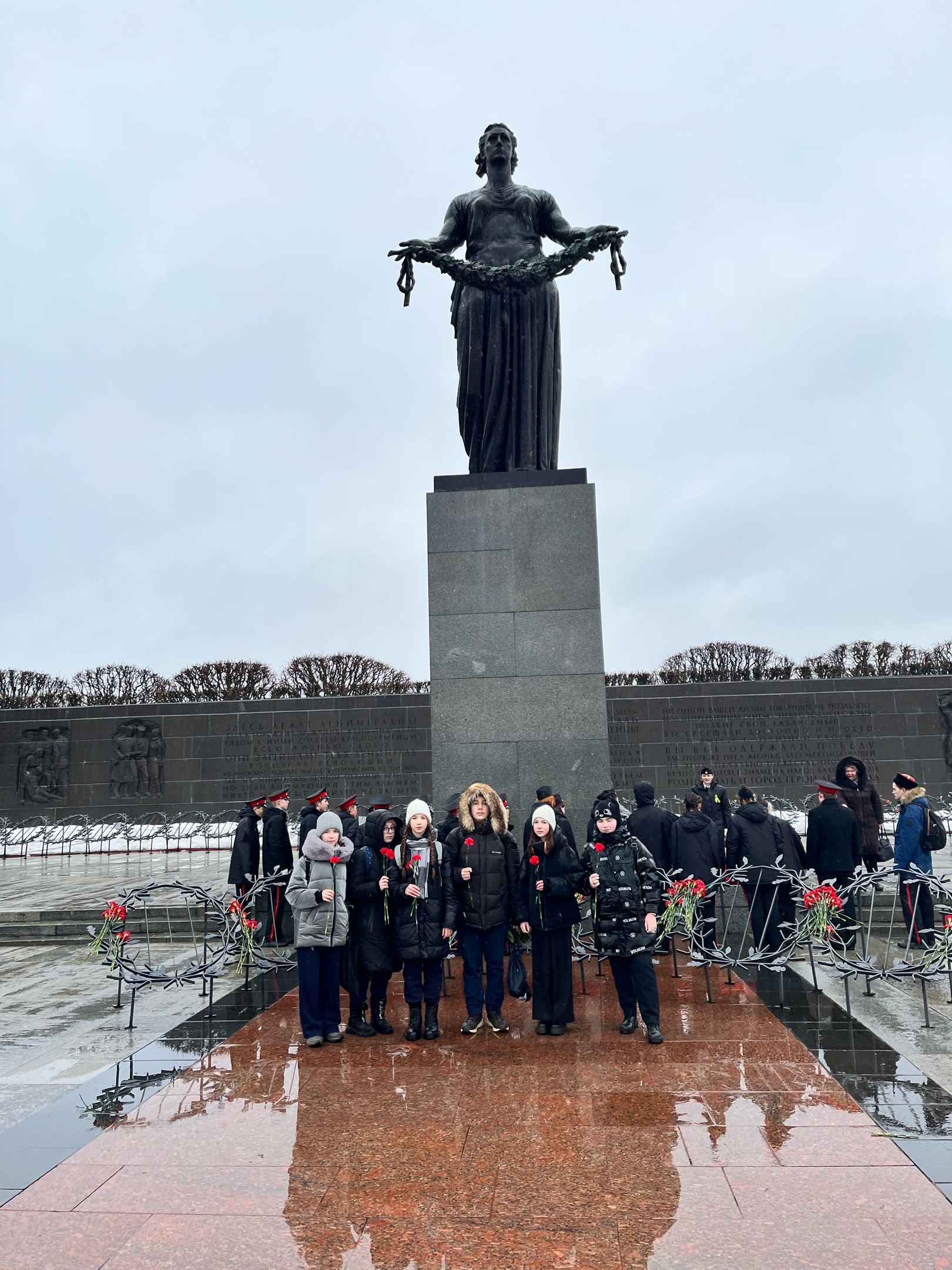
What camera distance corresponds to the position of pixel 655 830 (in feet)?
26.2

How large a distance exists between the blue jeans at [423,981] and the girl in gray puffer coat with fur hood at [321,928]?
1.54ft

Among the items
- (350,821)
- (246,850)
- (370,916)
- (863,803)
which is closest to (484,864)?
(370,916)

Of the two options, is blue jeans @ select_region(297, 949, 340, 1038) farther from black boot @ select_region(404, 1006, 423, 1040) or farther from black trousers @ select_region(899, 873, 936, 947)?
black trousers @ select_region(899, 873, 936, 947)

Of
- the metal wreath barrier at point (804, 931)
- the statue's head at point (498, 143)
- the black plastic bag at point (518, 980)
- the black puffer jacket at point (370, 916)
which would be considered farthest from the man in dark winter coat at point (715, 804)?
the statue's head at point (498, 143)

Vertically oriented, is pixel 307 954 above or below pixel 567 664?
below

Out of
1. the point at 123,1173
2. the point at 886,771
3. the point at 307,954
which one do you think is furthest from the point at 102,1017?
the point at 886,771

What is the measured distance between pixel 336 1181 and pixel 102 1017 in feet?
12.6

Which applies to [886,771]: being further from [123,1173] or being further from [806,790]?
[123,1173]

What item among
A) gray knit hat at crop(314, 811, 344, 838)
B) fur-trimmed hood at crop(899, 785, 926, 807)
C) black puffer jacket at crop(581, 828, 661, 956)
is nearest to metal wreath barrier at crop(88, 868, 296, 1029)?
gray knit hat at crop(314, 811, 344, 838)

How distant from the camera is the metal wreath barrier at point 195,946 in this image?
22.0ft

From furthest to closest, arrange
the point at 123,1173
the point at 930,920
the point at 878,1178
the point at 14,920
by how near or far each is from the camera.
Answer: the point at 14,920
the point at 930,920
the point at 123,1173
the point at 878,1178

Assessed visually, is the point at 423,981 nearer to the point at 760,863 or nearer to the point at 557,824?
the point at 557,824

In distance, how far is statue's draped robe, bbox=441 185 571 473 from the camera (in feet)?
32.1

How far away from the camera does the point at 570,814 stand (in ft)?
28.4
